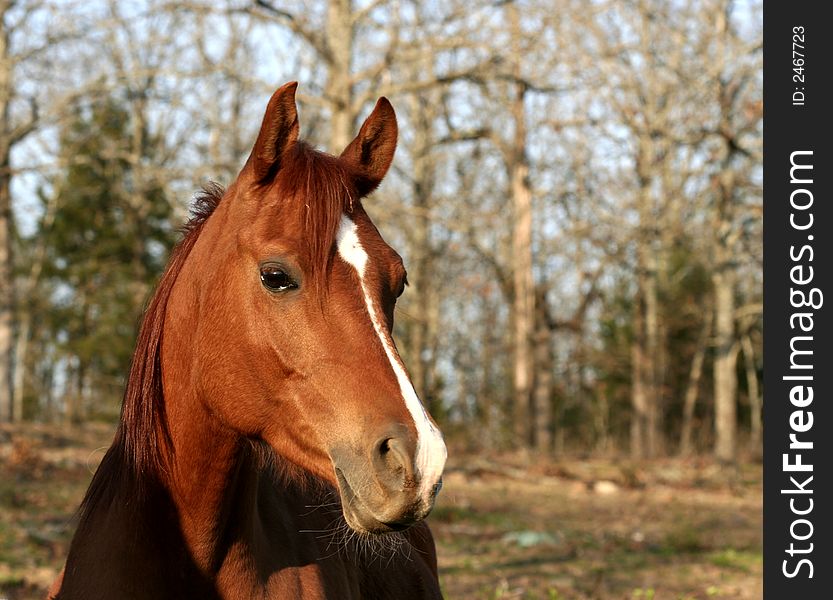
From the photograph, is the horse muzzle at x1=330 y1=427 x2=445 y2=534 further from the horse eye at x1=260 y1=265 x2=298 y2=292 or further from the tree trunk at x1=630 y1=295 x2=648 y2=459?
the tree trunk at x1=630 y1=295 x2=648 y2=459

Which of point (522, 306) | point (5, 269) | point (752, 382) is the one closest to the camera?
point (5, 269)

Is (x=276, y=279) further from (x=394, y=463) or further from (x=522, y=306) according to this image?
(x=522, y=306)

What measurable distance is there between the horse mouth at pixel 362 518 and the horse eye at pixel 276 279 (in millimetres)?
562

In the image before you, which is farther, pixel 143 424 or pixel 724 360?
pixel 724 360

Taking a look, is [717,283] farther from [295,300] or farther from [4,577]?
[295,300]

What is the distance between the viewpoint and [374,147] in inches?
119

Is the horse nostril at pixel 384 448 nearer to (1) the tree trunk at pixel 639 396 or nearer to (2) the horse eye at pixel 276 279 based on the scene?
(2) the horse eye at pixel 276 279

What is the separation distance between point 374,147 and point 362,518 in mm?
1298

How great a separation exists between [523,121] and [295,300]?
1797 centimetres

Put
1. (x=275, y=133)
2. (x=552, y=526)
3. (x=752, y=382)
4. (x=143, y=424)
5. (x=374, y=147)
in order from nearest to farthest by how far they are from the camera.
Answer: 1. (x=275, y=133)
2. (x=143, y=424)
3. (x=374, y=147)
4. (x=552, y=526)
5. (x=752, y=382)

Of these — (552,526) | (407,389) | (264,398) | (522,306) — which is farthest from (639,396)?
(407,389)

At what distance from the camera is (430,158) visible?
840 inches

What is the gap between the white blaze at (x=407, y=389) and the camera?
2.23 m
